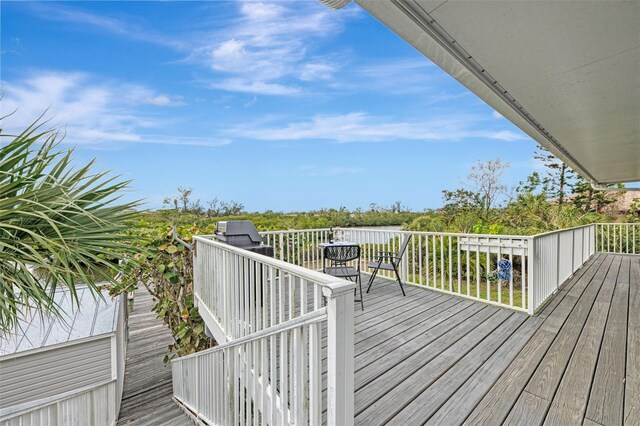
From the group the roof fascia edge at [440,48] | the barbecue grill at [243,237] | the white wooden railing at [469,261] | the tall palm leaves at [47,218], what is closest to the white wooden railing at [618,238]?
the white wooden railing at [469,261]

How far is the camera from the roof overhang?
5.31 feet

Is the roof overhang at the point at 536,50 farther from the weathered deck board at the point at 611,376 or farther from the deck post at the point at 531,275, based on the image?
the weathered deck board at the point at 611,376

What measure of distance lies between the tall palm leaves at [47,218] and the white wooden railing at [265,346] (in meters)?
1.17

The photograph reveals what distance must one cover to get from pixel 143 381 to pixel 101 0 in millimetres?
9914

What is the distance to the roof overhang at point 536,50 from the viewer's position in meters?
1.62

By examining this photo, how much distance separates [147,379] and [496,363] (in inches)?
309

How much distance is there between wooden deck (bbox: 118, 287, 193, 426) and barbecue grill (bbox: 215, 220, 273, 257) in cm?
255

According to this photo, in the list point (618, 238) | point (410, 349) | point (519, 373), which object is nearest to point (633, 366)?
point (519, 373)

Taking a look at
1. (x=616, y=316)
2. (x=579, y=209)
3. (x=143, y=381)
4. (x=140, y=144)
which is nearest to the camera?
(x=616, y=316)

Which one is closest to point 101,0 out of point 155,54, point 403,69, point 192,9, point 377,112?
point 192,9

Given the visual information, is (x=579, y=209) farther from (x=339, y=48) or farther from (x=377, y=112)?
(x=339, y=48)

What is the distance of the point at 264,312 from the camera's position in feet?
7.02

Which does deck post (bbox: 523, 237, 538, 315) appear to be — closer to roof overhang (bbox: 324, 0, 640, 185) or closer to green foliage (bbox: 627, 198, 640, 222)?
roof overhang (bbox: 324, 0, 640, 185)

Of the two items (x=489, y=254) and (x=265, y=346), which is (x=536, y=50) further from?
(x=489, y=254)
